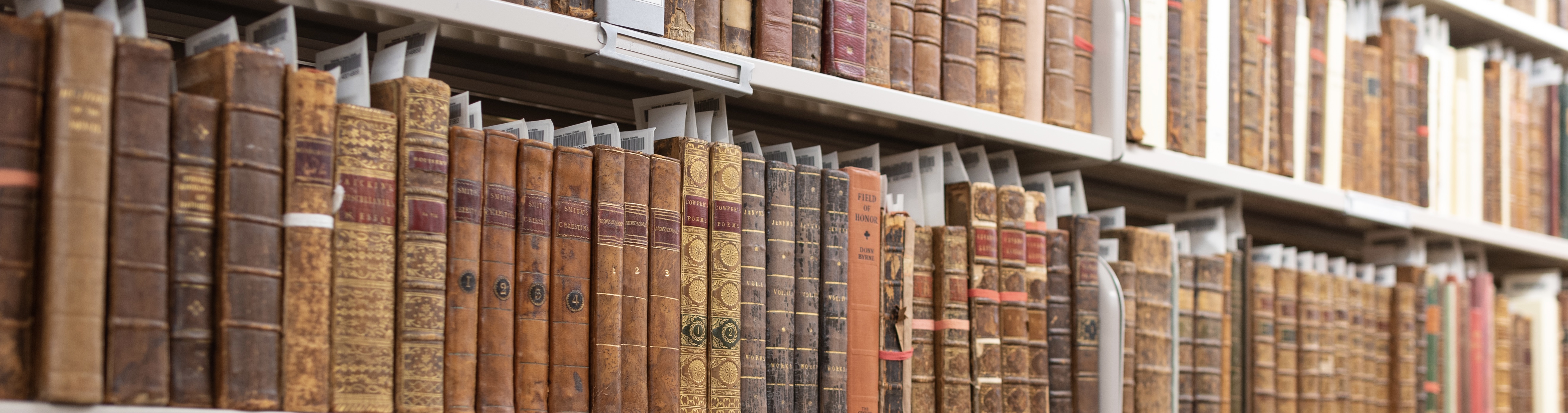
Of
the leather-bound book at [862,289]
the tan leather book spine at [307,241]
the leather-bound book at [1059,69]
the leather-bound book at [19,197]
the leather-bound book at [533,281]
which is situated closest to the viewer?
the leather-bound book at [19,197]

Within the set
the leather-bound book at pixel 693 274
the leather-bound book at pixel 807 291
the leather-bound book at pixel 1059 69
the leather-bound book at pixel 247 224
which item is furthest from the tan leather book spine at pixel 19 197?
the leather-bound book at pixel 1059 69

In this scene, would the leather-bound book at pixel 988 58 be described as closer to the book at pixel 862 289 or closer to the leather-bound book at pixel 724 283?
the book at pixel 862 289

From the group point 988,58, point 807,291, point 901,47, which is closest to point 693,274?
point 807,291

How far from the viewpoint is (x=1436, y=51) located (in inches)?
80.2

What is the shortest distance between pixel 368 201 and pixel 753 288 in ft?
1.20

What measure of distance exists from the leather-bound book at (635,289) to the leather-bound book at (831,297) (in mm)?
175

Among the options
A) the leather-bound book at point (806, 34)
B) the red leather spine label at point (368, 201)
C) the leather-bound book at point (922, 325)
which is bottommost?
the leather-bound book at point (922, 325)

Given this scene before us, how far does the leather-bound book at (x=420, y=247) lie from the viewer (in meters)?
0.98

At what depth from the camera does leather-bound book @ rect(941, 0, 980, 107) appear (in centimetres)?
140

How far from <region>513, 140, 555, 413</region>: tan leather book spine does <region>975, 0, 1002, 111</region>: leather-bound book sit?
562mm

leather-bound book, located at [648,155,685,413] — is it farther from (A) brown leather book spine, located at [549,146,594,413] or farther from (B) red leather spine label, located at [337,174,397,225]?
(B) red leather spine label, located at [337,174,397,225]

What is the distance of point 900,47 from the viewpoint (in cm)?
136

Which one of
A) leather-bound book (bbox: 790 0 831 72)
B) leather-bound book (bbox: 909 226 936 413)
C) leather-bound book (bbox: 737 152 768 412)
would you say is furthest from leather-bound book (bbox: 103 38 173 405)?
leather-bound book (bbox: 909 226 936 413)

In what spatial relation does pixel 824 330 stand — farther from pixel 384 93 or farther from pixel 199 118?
pixel 199 118
